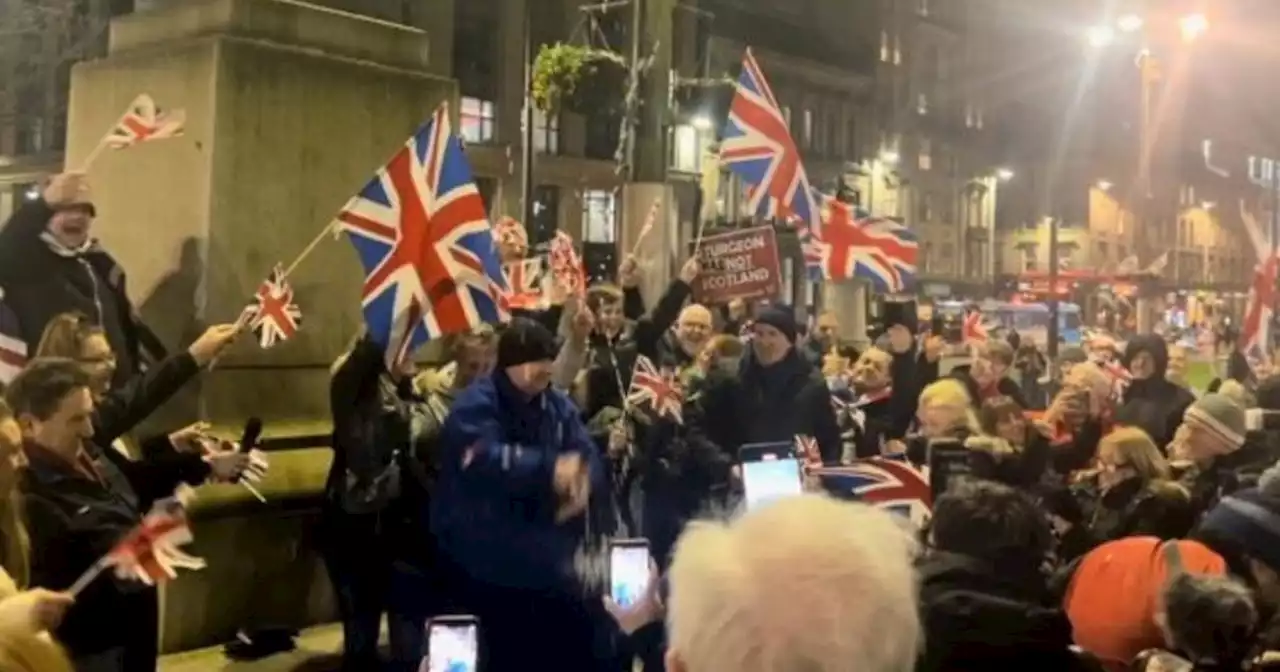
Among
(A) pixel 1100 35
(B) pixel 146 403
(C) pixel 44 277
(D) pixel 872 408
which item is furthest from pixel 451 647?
(A) pixel 1100 35

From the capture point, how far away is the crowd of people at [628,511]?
2266 millimetres

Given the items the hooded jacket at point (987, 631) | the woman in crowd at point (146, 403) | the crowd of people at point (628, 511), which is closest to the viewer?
the crowd of people at point (628, 511)

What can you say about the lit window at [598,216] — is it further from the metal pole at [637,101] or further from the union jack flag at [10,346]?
the union jack flag at [10,346]

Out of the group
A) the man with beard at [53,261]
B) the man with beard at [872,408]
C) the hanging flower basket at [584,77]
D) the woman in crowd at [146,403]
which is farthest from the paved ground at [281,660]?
the hanging flower basket at [584,77]

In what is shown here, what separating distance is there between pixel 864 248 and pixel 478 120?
30.4 metres

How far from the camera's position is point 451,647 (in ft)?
14.0

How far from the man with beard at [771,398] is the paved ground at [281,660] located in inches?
81.3

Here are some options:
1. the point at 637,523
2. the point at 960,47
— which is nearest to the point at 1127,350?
the point at 637,523

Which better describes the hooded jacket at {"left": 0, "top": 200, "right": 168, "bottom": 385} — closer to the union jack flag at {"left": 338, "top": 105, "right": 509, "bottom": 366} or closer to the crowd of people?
the crowd of people

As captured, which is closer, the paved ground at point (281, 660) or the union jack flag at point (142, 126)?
the paved ground at point (281, 660)

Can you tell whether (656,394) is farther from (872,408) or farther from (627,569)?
(872,408)

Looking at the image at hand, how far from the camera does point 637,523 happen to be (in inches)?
278

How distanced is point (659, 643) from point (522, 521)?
135 centimetres

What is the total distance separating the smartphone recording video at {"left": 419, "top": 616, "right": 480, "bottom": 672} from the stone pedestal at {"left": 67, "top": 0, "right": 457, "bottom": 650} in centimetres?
191
